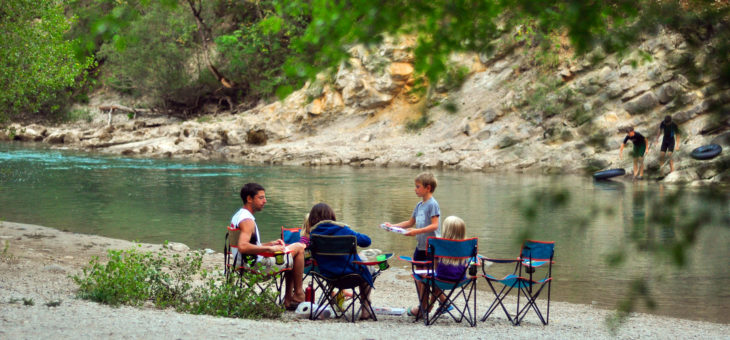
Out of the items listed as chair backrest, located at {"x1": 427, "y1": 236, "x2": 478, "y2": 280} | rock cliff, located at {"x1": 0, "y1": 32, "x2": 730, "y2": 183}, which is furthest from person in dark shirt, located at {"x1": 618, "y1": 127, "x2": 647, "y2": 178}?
rock cliff, located at {"x1": 0, "y1": 32, "x2": 730, "y2": 183}

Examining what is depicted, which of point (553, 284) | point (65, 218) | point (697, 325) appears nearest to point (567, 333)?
point (697, 325)

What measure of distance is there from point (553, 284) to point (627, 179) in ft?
50.4

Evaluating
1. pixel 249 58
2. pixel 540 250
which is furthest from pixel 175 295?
pixel 249 58

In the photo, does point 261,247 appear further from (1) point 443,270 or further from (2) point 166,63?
(2) point 166,63

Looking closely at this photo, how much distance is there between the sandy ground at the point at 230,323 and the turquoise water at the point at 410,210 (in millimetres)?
808

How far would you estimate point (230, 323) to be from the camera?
641 centimetres

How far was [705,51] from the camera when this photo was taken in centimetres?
318

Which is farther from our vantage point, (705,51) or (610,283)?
(610,283)

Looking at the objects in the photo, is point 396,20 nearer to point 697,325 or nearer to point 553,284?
point 697,325

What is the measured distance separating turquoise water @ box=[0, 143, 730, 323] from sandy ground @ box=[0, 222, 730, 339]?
808mm

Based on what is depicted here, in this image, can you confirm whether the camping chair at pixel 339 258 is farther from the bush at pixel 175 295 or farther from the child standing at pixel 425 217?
the child standing at pixel 425 217

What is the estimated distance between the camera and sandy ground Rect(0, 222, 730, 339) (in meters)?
5.88

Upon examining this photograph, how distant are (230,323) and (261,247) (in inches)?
41.4

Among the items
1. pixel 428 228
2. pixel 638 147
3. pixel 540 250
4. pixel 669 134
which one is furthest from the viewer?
pixel 428 228
